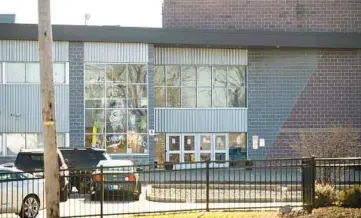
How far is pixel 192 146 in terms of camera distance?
38.7 meters

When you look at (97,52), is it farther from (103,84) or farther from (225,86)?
(225,86)

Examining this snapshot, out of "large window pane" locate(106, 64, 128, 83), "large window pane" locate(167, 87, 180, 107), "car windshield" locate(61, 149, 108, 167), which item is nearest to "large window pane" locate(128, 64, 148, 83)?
"large window pane" locate(106, 64, 128, 83)

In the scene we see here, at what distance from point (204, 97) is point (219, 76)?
1.62 m

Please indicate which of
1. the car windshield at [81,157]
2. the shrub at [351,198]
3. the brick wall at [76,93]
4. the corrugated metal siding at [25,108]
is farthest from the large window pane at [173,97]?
the shrub at [351,198]

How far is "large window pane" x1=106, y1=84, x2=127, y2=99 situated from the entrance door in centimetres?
427

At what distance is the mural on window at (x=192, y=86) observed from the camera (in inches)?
1506

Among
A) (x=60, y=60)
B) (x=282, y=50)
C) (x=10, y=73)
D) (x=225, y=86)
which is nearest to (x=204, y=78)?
(x=225, y=86)

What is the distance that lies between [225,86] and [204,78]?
1392 mm

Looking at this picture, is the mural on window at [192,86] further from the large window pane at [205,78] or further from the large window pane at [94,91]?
the large window pane at [94,91]

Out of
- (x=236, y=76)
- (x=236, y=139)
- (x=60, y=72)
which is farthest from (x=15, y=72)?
(x=236, y=139)

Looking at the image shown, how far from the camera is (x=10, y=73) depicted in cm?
3506

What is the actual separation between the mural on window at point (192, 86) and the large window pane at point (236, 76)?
15 centimetres

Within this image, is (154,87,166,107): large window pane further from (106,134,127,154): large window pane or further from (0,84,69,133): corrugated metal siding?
(0,84,69,133): corrugated metal siding

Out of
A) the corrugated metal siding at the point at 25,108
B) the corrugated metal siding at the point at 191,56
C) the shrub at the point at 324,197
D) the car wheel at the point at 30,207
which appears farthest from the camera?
the corrugated metal siding at the point at 191,56
